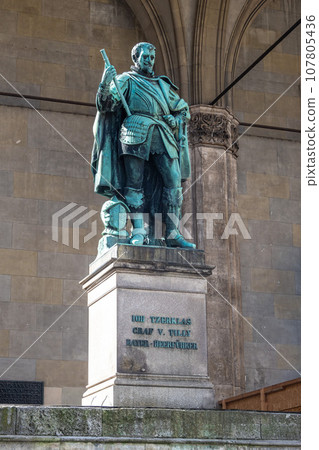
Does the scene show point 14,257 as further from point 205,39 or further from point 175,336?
point 175,336

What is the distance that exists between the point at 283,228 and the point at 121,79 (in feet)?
31.3

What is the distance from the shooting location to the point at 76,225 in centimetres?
1686

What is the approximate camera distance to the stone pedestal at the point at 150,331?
8523 mm

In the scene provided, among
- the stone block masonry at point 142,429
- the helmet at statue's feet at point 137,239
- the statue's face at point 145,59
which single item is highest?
the statue's face at point 145,59

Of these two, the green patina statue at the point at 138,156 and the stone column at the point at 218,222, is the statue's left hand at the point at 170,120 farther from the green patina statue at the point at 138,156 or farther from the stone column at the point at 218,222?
the stone column at the point at 218,222

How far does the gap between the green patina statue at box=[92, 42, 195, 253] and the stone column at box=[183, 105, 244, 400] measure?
7055 mm

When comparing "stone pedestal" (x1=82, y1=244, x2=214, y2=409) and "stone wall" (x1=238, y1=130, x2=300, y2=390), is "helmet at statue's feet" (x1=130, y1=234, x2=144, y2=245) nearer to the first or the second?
"stone pedestal" (x1=82, y1=244, x2=214, y2=409)

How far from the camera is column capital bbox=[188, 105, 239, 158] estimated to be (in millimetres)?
17109

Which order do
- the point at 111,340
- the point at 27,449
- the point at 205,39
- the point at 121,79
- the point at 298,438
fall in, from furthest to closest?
1. the point at 205,39
2. the point at 121,79
3. the point at 111,340
4. the point at 298,438
5. the point at 27,449

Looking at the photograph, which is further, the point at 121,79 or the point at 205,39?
the point at 205,39

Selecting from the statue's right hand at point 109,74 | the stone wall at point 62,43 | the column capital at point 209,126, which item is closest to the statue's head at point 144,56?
the statue's right hand at point 109,74

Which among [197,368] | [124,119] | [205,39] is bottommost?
[197,368]

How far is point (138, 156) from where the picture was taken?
30.7 feet
